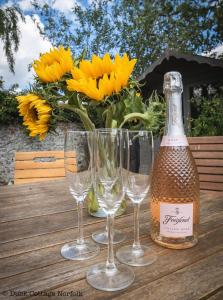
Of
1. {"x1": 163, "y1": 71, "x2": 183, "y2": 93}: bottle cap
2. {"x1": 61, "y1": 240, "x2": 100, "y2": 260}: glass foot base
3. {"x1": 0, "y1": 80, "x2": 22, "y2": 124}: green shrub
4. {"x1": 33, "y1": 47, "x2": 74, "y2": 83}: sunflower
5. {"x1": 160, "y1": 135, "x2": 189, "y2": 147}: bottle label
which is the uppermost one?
{"x1": 0, "y1": 80, "x2": 22, "y2": 124}: green shrub

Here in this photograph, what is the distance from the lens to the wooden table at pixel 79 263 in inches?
19.5

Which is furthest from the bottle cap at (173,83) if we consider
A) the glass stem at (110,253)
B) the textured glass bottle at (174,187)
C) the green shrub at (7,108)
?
the green shrub at (7,108)

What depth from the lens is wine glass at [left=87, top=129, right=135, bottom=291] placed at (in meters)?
0.56

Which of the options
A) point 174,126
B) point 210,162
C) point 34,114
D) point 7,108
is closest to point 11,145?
point 7,108

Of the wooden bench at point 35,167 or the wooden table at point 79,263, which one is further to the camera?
the wooden bench at point 35,167

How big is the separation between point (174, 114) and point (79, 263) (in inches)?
16.4

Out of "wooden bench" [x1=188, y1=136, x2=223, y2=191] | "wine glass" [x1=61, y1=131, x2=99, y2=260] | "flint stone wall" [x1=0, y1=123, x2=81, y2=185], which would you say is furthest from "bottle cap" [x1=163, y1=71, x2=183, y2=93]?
"flint stone wall" [x1=0, y1=123, x2=81, y2=185]

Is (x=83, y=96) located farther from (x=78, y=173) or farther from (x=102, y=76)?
(x=78, y=173)

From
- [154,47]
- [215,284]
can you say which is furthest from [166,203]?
[154,47]

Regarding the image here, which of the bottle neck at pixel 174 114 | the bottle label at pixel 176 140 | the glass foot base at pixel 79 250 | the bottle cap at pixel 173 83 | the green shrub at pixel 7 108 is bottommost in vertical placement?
the glass foot base at pixel 79 250

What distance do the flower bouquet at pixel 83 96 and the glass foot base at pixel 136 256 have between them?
0.93ft

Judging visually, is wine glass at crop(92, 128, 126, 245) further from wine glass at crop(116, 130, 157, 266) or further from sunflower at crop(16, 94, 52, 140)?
sunflower at crop(16, 94, 52, 140)

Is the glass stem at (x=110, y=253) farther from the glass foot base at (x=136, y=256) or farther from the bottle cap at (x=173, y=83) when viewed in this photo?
the bottle cap at (x=173, y=83)

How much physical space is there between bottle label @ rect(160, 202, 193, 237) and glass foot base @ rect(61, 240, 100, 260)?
0.55 ft
